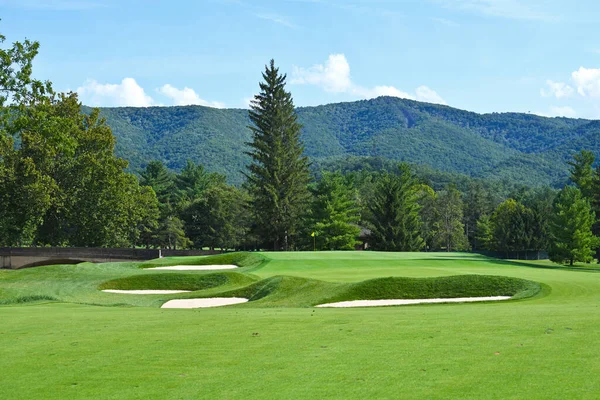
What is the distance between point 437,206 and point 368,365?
99865 mm

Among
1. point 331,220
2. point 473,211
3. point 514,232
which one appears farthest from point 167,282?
point 473,211

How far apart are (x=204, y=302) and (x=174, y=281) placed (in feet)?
18.1

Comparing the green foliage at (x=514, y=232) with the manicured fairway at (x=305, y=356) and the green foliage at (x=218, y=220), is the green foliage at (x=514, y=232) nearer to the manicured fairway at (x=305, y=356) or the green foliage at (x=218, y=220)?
the green foliage at (x=218, y=220)

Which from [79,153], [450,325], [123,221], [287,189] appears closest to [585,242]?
[287,189]

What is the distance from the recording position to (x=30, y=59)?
3391 centimetres

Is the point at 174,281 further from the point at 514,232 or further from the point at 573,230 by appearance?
the point at 514,232

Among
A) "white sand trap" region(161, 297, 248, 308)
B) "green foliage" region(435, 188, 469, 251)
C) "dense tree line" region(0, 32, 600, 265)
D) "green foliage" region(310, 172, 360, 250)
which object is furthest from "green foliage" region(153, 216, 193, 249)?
"white sand trap" region(161, 297, 248, 308)

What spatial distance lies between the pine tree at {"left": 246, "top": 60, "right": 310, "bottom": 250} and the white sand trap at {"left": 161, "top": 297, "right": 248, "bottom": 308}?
4524 cm

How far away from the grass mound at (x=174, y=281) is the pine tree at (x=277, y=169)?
40.3m

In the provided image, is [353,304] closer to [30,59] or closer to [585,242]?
[30,59]

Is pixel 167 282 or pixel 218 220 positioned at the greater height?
pixel 218 220

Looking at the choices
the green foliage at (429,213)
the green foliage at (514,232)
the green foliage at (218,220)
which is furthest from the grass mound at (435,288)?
the green foliage at (429,213)

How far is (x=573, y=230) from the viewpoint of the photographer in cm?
5528

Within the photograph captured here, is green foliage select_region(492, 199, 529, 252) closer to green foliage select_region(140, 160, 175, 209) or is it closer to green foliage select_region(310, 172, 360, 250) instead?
green foliage select_region(310, 172, 360, 250)
